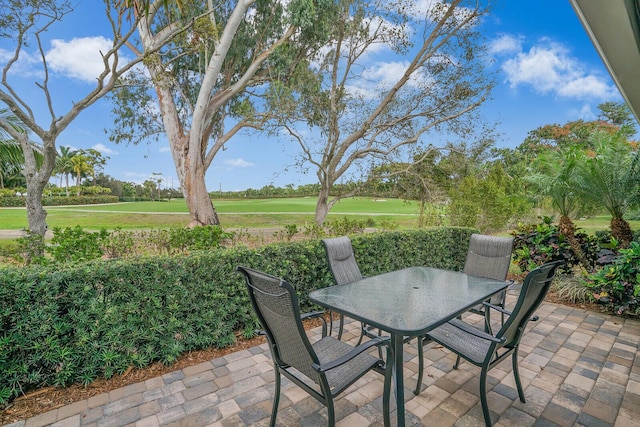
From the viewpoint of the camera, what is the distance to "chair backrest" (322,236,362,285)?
315cm

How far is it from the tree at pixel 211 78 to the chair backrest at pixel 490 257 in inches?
307

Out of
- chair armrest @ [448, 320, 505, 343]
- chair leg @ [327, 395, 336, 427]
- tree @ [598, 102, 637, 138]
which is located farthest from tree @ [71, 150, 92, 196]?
tree @ [598, 102, 637, 138]

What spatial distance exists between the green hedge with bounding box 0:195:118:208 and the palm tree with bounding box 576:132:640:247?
122ft

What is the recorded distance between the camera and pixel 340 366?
5.98ft

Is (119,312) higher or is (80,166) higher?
(80,166)

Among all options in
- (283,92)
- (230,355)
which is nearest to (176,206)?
(283,92)

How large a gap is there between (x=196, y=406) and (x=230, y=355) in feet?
2.40

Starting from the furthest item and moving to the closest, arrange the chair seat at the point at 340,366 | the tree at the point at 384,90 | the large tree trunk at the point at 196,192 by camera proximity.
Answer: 1. the large tree trunk at the point at 196,192
2. the tree at the point at 384,90
3. the chair seat at the point at 340,366

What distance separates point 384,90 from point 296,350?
417 inches

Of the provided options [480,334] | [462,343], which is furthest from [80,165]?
[480,334]

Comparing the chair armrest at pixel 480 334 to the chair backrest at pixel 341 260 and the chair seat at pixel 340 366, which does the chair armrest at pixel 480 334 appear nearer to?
the chair seat at pixel 340 366

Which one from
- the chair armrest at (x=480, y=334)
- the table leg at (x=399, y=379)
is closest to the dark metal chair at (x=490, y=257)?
the chair armrest at (x=480, y=334)

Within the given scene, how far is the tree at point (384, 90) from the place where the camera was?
9648 mm

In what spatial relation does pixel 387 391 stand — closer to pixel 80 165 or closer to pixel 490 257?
pixel 490 257
